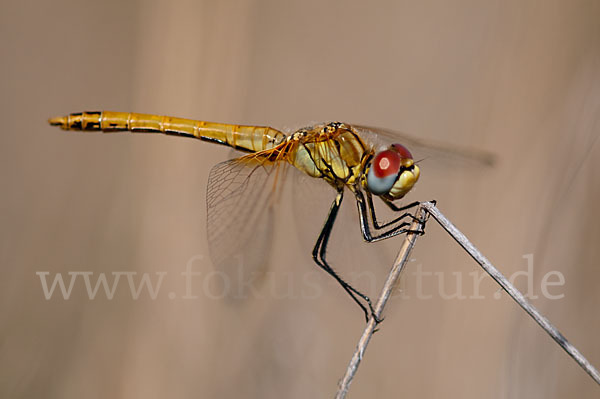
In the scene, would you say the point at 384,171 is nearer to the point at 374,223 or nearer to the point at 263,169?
the point at 374,223

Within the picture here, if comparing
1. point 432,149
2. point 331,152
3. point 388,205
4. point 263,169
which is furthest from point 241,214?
point 432,149

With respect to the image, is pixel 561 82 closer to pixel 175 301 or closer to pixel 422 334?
pixel 422 334

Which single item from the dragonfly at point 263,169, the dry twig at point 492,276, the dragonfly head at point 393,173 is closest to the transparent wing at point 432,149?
the dragonfly at point 263,169

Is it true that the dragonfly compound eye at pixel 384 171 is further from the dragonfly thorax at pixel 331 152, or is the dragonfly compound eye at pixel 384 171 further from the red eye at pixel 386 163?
the dragonfly thorax at pixel 331 152

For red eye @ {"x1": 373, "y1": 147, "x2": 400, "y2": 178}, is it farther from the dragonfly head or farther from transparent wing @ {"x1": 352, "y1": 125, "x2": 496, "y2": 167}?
transparent wing @ {"x1": 352, "y1": 125, "x2": 496, "y2": 167}

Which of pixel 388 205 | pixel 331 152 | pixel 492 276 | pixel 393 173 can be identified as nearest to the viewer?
pixel 492 276

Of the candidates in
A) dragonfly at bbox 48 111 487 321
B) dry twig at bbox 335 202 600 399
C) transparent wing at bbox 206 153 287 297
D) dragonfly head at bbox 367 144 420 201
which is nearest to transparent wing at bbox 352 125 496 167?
dragonfly at bbox 48 111 487 321
